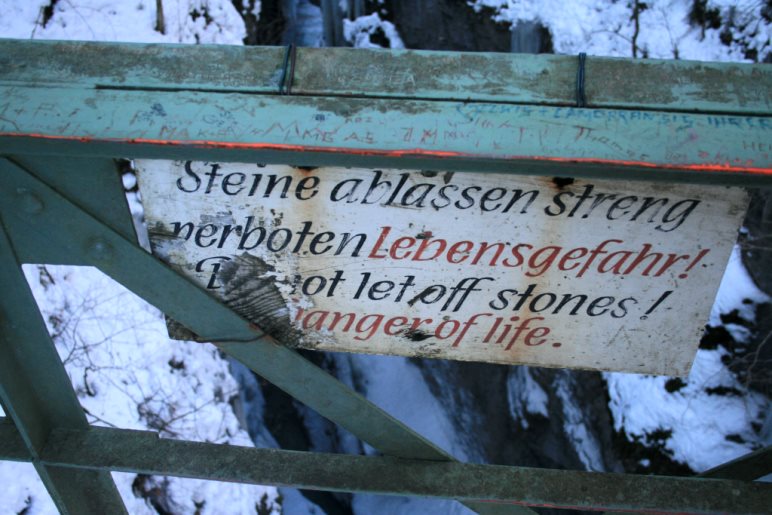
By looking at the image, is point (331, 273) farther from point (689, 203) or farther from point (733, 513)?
point (733, 513)

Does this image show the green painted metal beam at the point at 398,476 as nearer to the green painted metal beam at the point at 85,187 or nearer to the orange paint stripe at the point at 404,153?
the green painted metal beam at the point at 85,187

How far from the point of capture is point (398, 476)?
2209 millimetres

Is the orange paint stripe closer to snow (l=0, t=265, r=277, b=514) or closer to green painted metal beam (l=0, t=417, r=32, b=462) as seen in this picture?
green painted metal beam (l=0, t=417, r=32, b=462)

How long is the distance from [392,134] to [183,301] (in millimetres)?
896

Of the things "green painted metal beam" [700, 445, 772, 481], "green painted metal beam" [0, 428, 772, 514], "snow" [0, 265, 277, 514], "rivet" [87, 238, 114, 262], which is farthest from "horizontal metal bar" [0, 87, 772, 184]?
"snow" [0, 265, 277, 514]

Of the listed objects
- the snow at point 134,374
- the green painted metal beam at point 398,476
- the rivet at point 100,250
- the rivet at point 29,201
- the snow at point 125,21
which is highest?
the snow at point 125,21

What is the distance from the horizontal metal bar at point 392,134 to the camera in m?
1.42

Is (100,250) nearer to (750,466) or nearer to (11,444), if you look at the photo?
(11,444)

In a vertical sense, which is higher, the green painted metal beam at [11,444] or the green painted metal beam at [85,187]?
the green painted metal beam at [85,187]

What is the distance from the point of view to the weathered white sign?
1.80m

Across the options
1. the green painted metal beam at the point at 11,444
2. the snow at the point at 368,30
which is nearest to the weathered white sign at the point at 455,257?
the green painted metal beam at the point at 11,444

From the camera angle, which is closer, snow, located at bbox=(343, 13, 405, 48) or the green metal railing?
the green metal railing

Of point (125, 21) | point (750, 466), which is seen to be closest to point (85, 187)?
point (750, 466)

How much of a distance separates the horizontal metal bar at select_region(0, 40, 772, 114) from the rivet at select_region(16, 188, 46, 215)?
32cm
